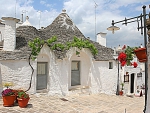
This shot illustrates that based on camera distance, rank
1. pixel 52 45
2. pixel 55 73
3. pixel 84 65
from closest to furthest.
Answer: pixel 55 73 → pixel 52 45 → pixel 84 65

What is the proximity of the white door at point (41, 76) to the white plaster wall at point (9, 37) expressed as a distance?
7.18ft

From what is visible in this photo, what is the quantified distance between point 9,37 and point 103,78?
856cm

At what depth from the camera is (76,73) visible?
14.1 m

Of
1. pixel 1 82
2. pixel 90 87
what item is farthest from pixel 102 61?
pixel 1 82

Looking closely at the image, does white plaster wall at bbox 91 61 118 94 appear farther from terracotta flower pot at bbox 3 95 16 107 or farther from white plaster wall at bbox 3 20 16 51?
terracotta flower pot at bbox 3 95 16 107

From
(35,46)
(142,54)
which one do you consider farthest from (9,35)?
(142,54)

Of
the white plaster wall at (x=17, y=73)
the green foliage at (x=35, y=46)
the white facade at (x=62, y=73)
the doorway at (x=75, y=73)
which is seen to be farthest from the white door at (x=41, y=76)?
the doorway at (x=75, y=73)

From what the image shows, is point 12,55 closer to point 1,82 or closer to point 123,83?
point 1,82

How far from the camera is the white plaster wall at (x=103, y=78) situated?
46.7 feet

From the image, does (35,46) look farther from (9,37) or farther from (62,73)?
(62,73)

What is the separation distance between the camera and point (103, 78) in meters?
14.9

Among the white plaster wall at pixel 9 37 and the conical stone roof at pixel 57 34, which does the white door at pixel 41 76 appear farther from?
the white plaster wall at pixel 9 37

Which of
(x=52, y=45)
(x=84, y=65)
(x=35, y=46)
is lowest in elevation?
(x=84, y=65)

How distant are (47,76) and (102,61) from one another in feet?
17.4
